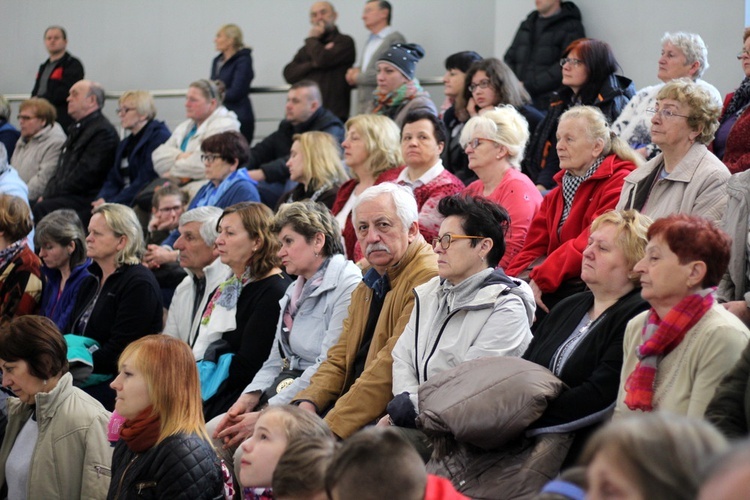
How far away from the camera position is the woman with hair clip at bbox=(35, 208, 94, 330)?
593 cm

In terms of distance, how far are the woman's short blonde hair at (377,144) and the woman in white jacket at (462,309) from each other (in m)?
1.97

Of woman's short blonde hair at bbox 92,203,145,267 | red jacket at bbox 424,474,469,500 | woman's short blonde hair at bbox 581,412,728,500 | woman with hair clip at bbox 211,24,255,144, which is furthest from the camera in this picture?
woman with hair clip at bbox 211,24,255,144

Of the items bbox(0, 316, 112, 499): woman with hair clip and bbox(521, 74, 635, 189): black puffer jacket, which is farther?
bbox(521, 74, 635, 189): black puffer jacket

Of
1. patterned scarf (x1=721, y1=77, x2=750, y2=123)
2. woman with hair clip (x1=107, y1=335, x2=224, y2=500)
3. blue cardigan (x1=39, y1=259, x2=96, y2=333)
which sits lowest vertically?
blue cardigan (x1=39, y1=259, x2=96, y2=333)

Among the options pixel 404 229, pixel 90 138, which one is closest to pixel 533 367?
pixel 404 229

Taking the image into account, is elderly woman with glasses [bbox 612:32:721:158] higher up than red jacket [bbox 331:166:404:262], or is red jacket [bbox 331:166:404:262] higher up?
elderly woman with glasses [bbox 612:32:721:158]

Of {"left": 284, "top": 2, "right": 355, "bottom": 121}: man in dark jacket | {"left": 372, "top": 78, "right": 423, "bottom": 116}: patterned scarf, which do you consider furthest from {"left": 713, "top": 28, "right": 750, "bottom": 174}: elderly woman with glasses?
{"left": 284, "top": 2, "right": 355, "bottom": 121}: man in dark jacket

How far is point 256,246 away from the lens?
5109 millimetres

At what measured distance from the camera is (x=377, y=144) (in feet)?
19.6

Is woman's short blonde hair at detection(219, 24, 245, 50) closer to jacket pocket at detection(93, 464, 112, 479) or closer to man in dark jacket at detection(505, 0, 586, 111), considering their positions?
man in dark jacket at detection(505, 0, 586, 111)

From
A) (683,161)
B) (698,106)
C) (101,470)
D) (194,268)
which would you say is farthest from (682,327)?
(194,268)

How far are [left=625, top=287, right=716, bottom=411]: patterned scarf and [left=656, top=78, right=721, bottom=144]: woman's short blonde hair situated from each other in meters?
1.35

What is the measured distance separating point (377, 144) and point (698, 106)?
7.02ft

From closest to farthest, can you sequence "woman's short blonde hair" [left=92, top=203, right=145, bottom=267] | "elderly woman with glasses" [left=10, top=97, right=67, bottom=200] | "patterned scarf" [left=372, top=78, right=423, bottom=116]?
"woman's short blonde hair" [left=92, top=203, right=145, bottom=267] < "patterned scarf" [left=372, top=78, right=423, bottom=116] < "elderly woman with glasses" [left=10, top=97, right=67, bottom=200]
